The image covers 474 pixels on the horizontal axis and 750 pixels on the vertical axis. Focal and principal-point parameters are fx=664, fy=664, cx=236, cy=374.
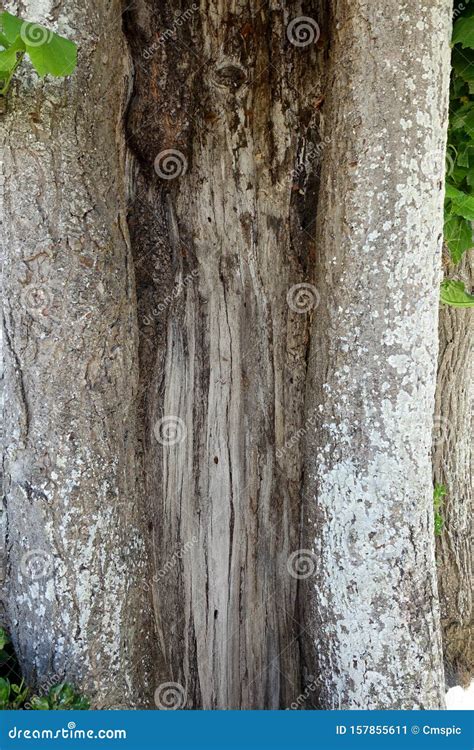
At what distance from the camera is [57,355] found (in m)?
1.89

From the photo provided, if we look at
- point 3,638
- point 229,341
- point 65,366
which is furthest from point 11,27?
point 3,638

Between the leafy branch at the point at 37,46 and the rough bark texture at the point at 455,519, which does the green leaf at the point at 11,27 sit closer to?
Answer: the leafy branch at the point at 37,46

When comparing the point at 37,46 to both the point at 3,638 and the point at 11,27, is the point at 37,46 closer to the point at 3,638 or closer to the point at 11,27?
the point at 11,27

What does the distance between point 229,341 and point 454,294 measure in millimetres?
845

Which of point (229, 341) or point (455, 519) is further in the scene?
point (455, 519)

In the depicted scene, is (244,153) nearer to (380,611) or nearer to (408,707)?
(380,611)

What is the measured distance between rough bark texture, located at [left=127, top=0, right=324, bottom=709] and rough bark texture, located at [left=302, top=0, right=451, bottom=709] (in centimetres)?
33

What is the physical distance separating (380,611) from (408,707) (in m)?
0.28

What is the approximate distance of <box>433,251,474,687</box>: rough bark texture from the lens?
104 inches

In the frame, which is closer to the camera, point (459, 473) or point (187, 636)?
point (187, 636)

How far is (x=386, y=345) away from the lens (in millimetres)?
1922

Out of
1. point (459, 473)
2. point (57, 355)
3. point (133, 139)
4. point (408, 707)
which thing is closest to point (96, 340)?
point (57, 355)

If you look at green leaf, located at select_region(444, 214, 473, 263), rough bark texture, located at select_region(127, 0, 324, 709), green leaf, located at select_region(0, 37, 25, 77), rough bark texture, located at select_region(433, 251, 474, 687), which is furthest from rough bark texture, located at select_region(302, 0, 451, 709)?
green leaf, located at select_region(0, 37, 25, 77)

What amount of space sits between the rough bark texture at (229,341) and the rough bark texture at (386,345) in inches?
12.9
